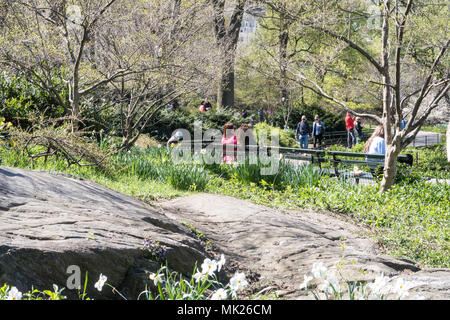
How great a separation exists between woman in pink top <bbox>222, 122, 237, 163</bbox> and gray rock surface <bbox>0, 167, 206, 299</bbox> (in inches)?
223

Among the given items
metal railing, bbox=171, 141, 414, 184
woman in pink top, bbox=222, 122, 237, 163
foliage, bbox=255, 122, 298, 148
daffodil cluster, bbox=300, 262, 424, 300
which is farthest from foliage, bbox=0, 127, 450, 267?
foliage, bbox=255, 122, 298, 148

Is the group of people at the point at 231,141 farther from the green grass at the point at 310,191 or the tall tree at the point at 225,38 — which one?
the tall tree at the point at 225,38

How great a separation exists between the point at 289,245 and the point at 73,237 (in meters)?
2.31

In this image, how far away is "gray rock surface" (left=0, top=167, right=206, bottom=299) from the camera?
2.80m

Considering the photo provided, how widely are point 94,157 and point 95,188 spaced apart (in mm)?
2642

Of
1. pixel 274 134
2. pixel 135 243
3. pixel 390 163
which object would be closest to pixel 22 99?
pixel 390 163

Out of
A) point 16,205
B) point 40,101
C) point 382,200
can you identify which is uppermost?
point 40,101

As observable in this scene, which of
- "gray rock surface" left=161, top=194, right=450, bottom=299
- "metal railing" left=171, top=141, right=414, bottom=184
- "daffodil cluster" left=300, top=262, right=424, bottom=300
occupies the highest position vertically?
"metal railing" left=171, top=141, right=414, bottom=184

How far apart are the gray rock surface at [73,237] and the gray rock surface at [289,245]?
0.60 m

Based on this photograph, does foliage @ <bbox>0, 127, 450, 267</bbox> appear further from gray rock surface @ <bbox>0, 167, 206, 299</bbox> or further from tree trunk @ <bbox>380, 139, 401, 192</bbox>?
gray rock surface @ <bbox>0, 167, 206, 299</bbox>
